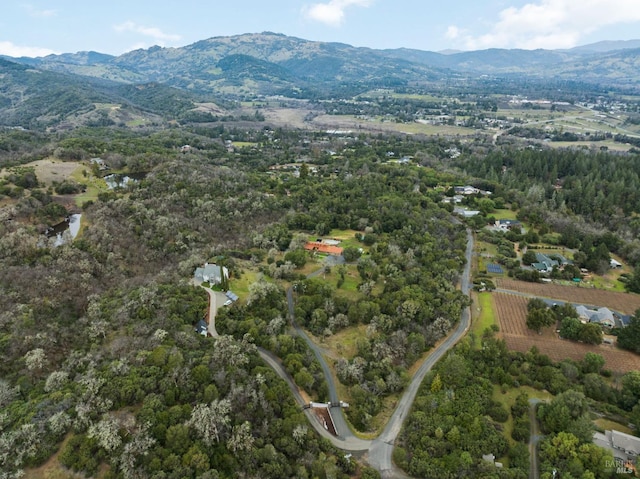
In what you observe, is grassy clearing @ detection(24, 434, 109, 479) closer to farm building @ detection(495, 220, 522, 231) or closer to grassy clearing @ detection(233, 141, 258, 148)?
farm building @ detection(495, 220, 522, 231)

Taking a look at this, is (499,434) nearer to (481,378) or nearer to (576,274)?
(481,378)

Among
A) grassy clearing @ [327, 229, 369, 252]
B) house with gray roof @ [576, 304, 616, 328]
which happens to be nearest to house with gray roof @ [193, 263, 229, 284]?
grassy clearing @ [327, 229, 369, 252]

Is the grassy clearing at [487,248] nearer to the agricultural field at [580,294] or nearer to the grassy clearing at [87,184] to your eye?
the agricultural field at [580,294]

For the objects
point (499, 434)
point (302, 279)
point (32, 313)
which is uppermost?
point (32, 313)

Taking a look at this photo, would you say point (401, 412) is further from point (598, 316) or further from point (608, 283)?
point (608, 283)

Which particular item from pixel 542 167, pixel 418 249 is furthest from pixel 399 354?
pixel 542 167

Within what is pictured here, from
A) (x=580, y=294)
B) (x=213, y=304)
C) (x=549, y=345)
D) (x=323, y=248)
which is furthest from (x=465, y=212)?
(x=213, y=304)
